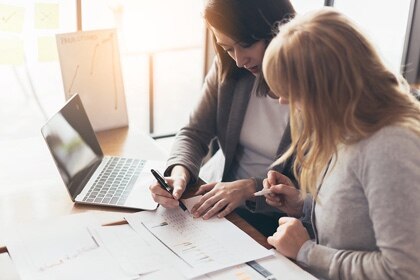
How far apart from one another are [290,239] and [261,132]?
0.49m

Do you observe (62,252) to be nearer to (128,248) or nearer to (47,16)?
(128,248)

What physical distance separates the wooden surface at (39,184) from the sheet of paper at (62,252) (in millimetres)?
30

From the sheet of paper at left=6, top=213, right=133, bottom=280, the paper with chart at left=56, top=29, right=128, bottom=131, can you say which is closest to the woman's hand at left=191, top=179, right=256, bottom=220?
the sheet of paper at left=6, top=213, right=133, bottom=280

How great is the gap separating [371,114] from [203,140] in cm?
71

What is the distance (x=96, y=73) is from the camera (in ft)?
5.61

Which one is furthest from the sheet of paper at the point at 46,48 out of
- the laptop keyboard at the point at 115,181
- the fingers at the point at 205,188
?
the fingers at the point at 205,188

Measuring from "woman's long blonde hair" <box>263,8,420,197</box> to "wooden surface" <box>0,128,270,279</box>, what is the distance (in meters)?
0.32

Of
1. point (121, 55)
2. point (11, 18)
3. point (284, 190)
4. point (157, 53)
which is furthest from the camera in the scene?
point (157, 53)

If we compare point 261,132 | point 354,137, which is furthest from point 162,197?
point 354,137

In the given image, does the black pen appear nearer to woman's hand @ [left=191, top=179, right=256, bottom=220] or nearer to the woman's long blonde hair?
woman's hand @ [left=191, top=179, right=256, bottom=220]

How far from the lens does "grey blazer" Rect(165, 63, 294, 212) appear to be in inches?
56.2

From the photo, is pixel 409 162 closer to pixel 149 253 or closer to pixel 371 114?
pixel 371 114

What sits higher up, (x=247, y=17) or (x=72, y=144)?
(x=247, y=17)

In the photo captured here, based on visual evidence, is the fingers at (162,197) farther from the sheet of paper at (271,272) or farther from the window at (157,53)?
the window at (157,53)
